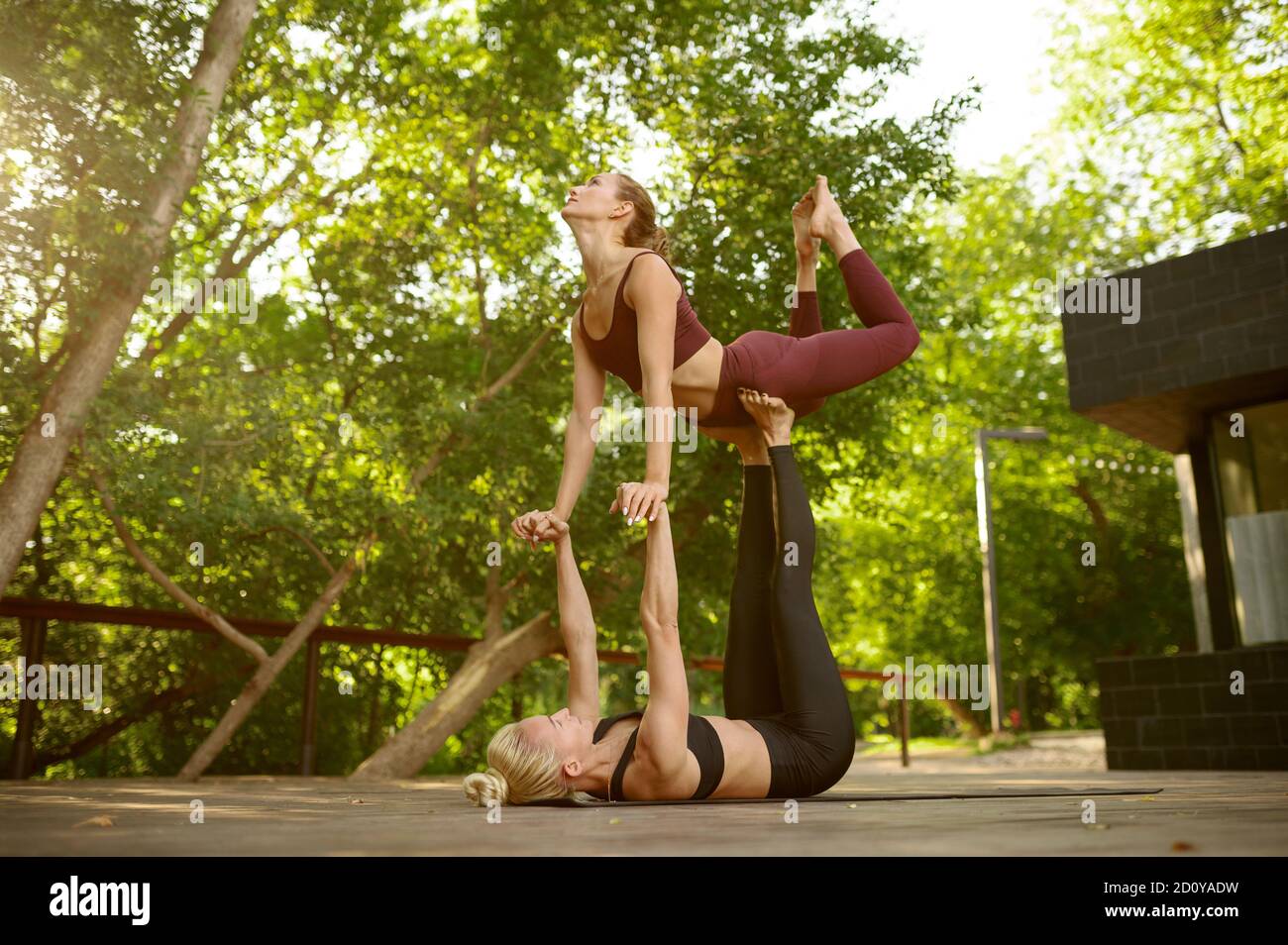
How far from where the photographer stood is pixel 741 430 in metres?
4.43

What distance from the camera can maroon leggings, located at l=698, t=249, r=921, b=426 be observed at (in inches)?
167

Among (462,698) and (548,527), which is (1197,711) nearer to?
(462,698)

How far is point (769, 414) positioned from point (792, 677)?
39.9 inches

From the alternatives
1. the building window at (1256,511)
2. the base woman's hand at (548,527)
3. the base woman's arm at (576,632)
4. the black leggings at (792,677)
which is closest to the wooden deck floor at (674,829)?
the black leggings at (792,677)

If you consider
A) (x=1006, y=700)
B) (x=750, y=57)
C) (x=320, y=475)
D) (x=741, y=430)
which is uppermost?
(x=750, y=57)

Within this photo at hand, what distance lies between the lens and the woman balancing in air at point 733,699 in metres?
3.48

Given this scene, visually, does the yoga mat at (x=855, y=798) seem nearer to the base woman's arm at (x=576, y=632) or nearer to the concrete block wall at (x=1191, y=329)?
the base woman's arm at (x=576, y=632)

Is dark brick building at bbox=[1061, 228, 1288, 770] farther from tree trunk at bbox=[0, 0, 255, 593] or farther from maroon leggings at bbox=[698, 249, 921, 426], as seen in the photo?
tree trunk at bbox=[0, 0, 255, 593]

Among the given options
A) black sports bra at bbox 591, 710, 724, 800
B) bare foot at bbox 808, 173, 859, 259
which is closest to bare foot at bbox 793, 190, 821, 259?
bare foot at bbox 808, 173, 859, 259

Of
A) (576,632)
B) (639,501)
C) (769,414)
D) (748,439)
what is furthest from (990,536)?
(639,501)

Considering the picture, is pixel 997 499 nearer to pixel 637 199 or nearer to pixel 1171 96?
pixel 1171 96

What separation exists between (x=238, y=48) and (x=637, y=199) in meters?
5.62

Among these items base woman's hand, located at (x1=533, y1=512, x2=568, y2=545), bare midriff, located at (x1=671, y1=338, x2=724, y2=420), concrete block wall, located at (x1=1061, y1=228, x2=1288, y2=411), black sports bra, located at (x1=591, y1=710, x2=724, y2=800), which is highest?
concrete block wall, located at (x1=1061, y1=228, x2=1288, y2=411)
